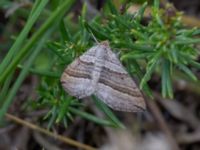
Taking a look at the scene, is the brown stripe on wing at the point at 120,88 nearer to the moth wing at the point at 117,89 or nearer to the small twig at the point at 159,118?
the moth wing at the point at 117,89

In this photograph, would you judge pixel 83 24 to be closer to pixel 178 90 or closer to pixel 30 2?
pixel 30 2

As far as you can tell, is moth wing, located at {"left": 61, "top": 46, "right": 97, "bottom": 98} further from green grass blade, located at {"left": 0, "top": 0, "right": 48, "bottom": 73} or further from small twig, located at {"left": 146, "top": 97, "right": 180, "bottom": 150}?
small twig, located at {"left": 146, "top": 97, "right": 180, "bottom": 150}

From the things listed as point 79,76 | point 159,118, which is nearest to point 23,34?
point 79,76

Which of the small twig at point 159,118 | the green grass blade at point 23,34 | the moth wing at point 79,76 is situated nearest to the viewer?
the green grass blade at point 23,34

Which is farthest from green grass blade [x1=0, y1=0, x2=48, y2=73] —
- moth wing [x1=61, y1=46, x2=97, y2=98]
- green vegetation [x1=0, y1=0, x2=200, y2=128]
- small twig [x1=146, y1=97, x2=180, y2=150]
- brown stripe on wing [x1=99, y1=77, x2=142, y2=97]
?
small twig [x1=146, y1=97, x2=180, y2=150]

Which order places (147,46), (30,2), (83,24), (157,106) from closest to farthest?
(147,46), (83,24), (30,2), (157,106)

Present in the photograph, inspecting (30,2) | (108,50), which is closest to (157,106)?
(30,2)

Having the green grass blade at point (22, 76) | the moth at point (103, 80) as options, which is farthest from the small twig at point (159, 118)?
the green grass blade at point (22, 76)
